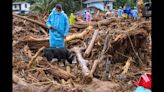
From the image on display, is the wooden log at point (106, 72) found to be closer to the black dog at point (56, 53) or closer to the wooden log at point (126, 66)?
the wooden log at point (126, 66)

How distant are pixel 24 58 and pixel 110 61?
2287 mm

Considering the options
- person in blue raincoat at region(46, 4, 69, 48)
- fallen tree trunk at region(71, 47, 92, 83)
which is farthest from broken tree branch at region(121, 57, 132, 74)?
person in blue raincoat at region(46, 4, 69, 48)

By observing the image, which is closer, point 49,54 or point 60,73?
point 60,73

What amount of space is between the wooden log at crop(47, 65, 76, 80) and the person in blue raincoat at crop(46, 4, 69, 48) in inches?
31.6

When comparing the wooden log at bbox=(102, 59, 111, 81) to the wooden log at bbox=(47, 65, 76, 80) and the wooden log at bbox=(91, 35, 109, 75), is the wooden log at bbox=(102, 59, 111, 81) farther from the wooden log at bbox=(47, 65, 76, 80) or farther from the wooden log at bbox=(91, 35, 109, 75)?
the wooden log at bbox=(47, 65, 76, 80)

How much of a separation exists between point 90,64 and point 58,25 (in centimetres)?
124

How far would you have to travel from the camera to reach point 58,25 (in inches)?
341

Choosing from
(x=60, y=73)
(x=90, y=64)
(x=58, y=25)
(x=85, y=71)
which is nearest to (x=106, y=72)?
(x=90, y=64)

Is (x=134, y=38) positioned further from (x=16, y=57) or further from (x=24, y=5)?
(x=24, y=5)

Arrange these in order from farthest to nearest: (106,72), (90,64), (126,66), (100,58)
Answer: (126,66), (100,58), (90,64), (106,72)

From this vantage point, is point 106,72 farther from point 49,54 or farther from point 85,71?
point 49,54

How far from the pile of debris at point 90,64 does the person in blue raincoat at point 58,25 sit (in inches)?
22.7

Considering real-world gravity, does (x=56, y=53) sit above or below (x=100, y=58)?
above
